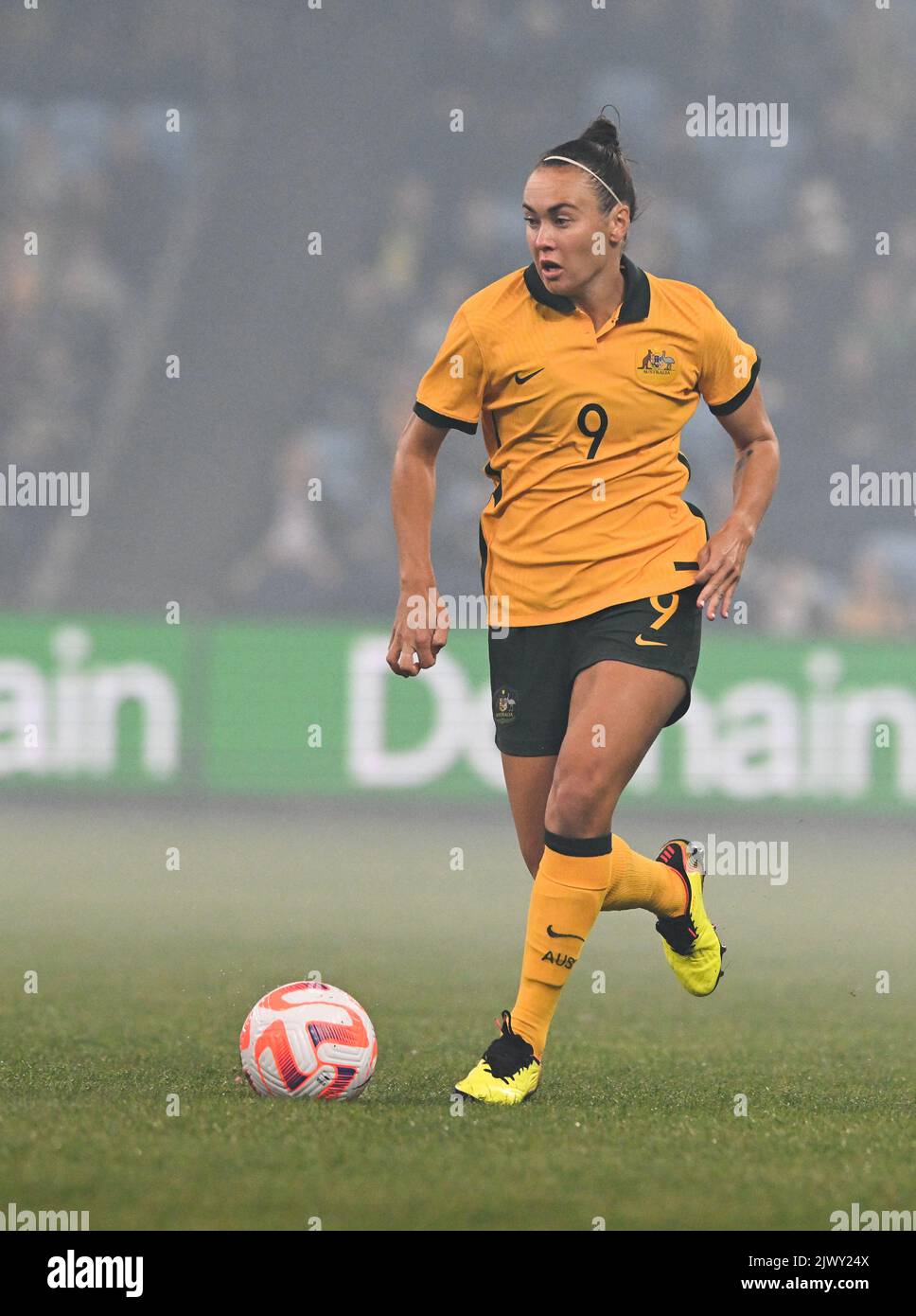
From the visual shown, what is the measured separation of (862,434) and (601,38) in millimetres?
4809

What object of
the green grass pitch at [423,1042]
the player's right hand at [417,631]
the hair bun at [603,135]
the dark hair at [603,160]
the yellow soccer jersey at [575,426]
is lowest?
the green grass pitch at [423,1042]

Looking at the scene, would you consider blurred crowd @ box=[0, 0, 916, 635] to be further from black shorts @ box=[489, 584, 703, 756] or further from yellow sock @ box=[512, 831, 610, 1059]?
yellow sock @ box=[512, 831, 610, 1059]

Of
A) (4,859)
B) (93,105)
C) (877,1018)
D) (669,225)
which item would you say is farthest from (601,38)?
(877,1018)

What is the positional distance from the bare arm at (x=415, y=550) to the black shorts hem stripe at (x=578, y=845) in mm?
492

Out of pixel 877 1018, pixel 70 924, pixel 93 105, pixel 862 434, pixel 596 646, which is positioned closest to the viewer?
pixel 596 646

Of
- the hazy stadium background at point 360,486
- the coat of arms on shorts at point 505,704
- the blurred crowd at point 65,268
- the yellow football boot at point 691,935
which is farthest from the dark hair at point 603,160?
the blurred crowd at point 65,268

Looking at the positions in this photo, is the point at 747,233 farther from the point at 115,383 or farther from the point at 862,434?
the point at 115,383

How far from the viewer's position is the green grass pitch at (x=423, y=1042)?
3.25 m

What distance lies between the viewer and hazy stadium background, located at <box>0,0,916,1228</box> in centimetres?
871

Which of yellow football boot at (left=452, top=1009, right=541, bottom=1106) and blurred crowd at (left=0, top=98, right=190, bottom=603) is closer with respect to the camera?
yellow football boot at (left=452, top=1009, right=541, bottom=1106)

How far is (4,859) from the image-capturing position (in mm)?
10188

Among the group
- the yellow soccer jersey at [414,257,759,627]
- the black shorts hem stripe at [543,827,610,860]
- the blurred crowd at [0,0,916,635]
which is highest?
the blurred crowd at [0,0,916,635]

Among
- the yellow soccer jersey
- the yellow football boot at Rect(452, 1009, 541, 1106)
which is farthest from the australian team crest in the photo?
the yellow football boot at Rect(452, 1009, 541, 1106)

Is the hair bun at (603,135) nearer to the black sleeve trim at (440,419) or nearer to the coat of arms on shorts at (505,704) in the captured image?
the black sleeve trim at (440,419)
